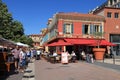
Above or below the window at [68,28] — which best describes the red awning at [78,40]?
below

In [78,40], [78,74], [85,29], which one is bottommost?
[78,74]

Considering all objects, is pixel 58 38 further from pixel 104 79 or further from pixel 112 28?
pixel 104 79

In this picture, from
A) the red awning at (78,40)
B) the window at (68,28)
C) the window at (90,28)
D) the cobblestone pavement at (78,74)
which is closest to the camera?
the cobblestone pavement at (78,74)

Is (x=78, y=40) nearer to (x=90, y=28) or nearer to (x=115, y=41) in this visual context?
(x=90, y=28)

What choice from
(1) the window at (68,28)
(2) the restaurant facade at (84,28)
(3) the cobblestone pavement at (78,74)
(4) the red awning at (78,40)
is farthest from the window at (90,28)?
(3) the cobblestone pavement at (78,74)

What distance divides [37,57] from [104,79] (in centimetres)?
2783

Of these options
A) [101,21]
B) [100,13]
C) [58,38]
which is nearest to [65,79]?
[58,38]

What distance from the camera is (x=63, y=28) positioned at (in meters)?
40.5

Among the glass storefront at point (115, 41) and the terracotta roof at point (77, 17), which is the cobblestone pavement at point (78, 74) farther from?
the glass storefront at point (115, 41)

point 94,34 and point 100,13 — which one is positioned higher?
point 100,13

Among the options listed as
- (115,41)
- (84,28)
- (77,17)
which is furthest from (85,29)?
(115,41)

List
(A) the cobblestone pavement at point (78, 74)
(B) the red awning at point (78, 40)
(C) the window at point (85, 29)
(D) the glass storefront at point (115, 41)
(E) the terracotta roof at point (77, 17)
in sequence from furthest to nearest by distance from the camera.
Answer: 1. (D) the glass storefront at point (115, 41)
2. (C) the window at point (85, 29)
3. (E) the terracotta roof at point (77, 17)
4. (B) the red awning at point (78, 40)
5. (A) the cobblestone pavement at point (78, 74)

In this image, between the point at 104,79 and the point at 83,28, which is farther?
the point at 83,28

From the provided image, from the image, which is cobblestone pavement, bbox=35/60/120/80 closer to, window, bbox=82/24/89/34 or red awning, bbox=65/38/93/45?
red awning, bbox=65/38/93/45
